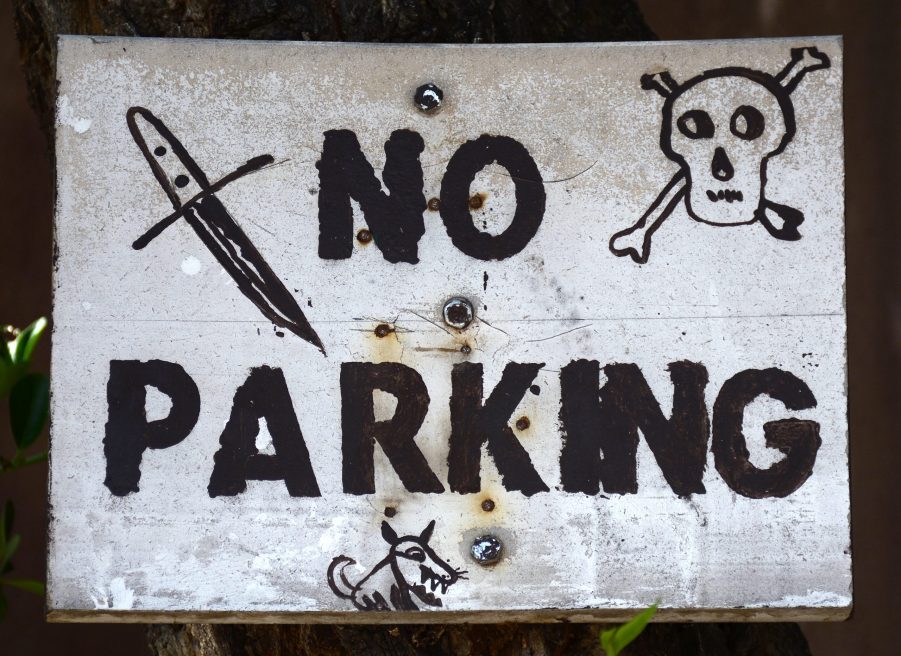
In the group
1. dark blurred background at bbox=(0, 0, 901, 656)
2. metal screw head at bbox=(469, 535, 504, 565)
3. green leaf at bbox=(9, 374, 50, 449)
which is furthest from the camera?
dark blurred background at bbox=(0, 0, 901, 656)

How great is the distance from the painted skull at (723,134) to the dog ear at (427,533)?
381mm

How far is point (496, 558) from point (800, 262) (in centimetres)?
40

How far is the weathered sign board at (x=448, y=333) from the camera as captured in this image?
37.7 inches

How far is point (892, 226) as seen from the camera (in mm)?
1582

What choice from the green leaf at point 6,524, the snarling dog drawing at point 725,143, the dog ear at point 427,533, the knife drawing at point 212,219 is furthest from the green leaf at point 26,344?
the snarling dog drawing at point 725,143

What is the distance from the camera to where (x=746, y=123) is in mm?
980

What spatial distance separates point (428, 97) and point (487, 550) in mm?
429

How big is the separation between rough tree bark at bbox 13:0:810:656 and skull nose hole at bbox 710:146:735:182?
0.89 ft

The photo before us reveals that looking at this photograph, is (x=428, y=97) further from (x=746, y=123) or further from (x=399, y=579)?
(x=399, y=579)

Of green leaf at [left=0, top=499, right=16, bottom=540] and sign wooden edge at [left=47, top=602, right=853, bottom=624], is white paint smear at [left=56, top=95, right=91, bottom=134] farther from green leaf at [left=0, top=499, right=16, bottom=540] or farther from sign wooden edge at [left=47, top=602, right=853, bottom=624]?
green leaf at [left=0, top=499, right=16, bottom=540]

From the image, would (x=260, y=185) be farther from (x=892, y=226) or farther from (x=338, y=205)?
(x=892, y=226)

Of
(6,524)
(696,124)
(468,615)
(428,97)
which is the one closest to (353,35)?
(428,97)

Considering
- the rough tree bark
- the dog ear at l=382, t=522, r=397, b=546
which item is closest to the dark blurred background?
the rough tree bark

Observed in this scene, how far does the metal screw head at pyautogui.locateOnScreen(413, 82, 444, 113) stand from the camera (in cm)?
98
